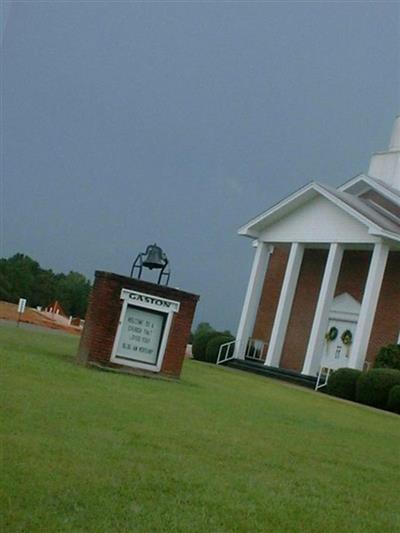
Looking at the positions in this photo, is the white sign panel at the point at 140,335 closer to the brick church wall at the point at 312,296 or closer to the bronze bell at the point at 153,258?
the bronze bell at the point at 153,258

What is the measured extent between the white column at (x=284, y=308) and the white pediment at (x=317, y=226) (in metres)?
0.77

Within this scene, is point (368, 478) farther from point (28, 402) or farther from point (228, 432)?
point (28, 402)

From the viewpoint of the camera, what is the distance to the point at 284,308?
3572 centimetres

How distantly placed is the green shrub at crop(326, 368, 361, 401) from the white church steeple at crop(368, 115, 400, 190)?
459 inches

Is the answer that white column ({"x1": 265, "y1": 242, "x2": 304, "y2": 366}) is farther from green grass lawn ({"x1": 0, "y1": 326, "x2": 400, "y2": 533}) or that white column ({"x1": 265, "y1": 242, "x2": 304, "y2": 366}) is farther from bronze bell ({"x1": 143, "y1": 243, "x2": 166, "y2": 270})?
green grass lawn ({"x1": 0, "y1": 326, "x2": 400, "y2": 533})

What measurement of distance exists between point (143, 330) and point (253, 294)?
18745 millimetres

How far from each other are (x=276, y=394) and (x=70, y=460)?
14.8m

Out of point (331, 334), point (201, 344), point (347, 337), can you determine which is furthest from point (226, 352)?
point (347, 337)

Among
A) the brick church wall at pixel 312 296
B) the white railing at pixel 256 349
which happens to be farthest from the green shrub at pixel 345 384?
the white railing at pixel 256 349

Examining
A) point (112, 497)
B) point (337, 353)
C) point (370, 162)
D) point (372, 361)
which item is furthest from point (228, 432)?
point (370, 162)

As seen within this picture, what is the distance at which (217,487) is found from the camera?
7.98 meters

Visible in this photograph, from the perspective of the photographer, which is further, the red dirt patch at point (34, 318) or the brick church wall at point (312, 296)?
the red dirt patch at point (34, 318)

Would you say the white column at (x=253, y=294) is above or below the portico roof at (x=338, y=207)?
below

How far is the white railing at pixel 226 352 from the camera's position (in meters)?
37.0
